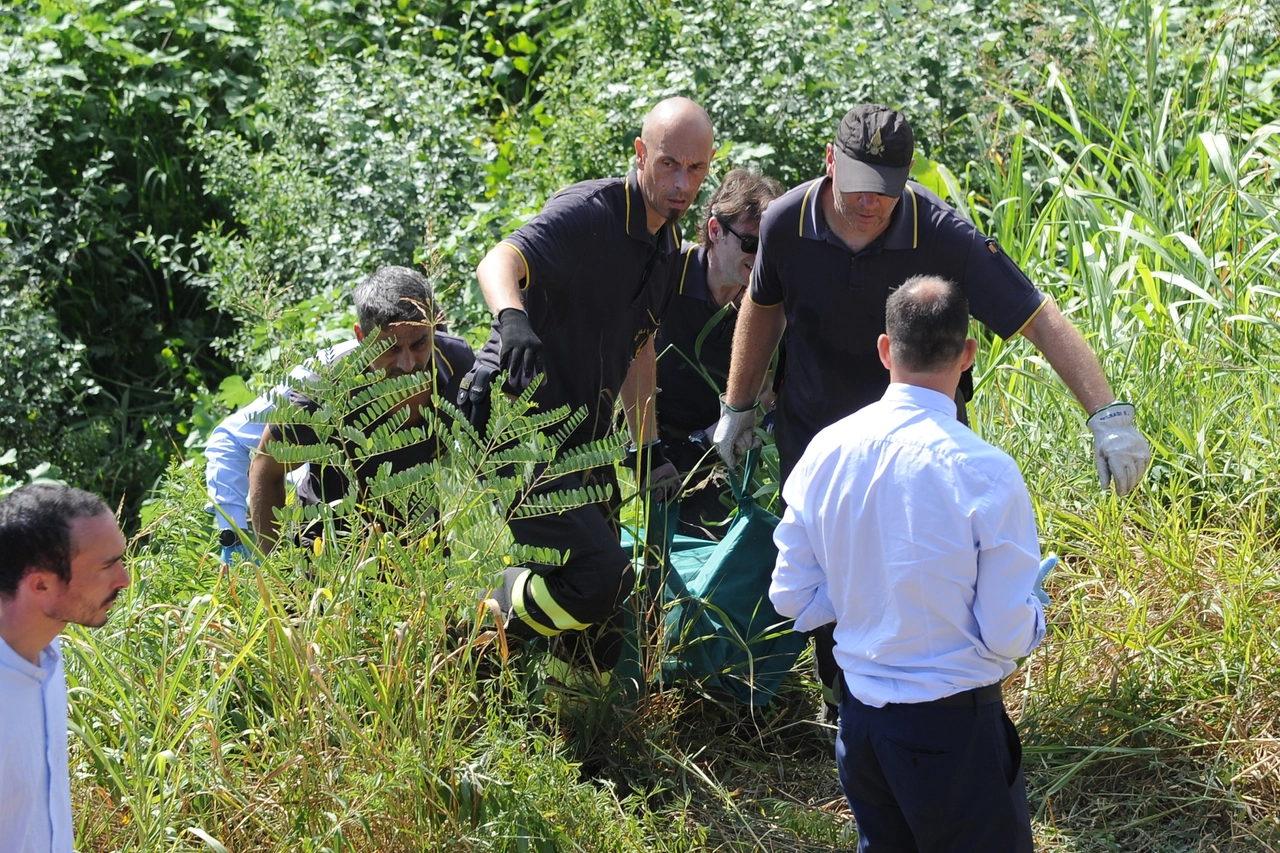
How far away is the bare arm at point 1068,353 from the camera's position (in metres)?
3.26

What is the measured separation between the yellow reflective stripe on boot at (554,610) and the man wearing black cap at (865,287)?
0.65 m

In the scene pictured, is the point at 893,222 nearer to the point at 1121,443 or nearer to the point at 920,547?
the point at 1121,443

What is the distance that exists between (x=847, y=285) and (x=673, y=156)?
649 millimetres

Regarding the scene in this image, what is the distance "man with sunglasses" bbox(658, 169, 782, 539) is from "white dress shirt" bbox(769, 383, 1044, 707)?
1.76 meters

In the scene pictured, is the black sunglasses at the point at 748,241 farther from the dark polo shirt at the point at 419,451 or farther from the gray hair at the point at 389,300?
the gray hair at the point at 389,300

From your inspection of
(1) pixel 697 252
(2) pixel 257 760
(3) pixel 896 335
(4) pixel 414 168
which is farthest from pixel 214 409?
(3) pixel 896 335

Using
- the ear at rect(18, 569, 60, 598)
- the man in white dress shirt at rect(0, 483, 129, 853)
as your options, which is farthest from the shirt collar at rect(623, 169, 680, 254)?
the ear at rect(18, 569, 60, 598)

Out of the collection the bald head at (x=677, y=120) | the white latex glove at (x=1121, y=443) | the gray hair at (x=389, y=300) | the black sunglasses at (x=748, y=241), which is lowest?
the white latex glove at (x=1121, y=443)

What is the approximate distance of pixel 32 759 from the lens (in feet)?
6.44

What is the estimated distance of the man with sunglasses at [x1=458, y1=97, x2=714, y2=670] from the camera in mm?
3379

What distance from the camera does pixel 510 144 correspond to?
6598 mm

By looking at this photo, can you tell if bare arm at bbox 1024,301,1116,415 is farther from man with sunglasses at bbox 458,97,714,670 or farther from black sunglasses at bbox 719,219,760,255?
black sunglasses at bbox 719,219,760,255

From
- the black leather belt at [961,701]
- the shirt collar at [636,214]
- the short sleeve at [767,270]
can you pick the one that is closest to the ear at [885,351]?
the black leather belt at [961,701]

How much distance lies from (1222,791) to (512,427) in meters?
1.98
